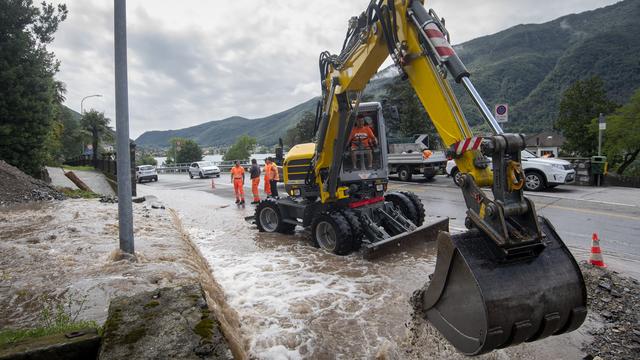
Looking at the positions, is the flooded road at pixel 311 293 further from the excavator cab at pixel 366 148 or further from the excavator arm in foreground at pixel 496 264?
the excavator cab at pixel 366 148

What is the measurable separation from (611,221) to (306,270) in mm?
7331

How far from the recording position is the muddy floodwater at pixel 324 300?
13.5 ft

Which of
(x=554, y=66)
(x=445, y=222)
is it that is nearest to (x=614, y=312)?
(x=445, y=222)

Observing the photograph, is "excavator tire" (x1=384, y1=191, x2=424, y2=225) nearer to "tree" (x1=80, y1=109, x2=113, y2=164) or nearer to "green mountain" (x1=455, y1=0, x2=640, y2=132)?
"tree" (x1=80, y1=109, x2=113, y2=164)

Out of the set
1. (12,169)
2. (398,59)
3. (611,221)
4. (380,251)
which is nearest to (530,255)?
(398,59)

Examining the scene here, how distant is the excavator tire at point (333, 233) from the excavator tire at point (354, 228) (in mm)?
55

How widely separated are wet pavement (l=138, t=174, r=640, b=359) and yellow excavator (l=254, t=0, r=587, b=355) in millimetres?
477

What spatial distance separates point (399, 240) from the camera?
277 inches

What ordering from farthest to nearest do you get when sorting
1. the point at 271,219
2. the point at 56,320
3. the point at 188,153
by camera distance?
the point at 188,153 < the point at 271,219 < the point at 56,320

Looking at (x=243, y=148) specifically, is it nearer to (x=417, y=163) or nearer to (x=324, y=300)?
(x=417, y=163)

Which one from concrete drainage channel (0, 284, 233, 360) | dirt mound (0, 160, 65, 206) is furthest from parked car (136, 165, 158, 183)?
concrete drainage channel (0, 284, 233, 360)

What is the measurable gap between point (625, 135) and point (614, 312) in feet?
94.2

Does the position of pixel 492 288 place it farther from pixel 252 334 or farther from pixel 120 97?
pixel 120 97

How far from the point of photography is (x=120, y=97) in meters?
5.57
